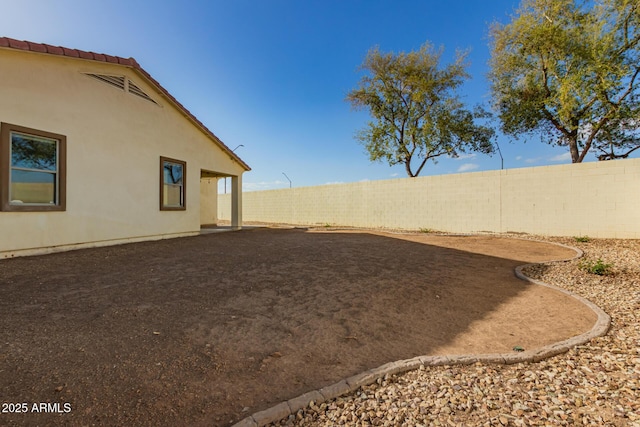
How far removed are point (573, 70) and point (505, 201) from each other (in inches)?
306

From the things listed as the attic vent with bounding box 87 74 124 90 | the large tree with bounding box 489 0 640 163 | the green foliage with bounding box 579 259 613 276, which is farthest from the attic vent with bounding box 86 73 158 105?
the large tree with bounding box 489 0 640 163

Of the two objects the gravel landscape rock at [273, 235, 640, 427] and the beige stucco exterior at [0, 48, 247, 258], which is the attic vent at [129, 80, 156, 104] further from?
the gravel landscape rock at [273, 235, 640, 427]

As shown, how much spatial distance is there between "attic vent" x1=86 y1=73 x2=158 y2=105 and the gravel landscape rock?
8.71m

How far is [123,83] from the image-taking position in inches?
299

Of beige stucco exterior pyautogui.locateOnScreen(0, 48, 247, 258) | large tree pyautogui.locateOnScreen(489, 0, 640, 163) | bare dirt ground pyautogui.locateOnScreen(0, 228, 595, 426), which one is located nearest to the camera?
bare dirt ground pyautogui.locateOnScreen(0, 228, 595, 426)

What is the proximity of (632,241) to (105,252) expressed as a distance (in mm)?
13816

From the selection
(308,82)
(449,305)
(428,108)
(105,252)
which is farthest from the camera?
(428,108)

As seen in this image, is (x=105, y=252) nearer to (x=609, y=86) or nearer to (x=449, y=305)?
(x=449, y=305)

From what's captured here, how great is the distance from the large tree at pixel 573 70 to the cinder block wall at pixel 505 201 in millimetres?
5405

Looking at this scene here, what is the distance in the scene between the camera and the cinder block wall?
884 cm

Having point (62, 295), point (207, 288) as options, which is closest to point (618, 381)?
point (207, 288)

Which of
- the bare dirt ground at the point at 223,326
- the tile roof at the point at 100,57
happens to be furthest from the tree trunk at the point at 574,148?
the tile roof at the point at 100,57

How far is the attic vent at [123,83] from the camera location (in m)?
7.08

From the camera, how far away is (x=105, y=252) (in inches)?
251
